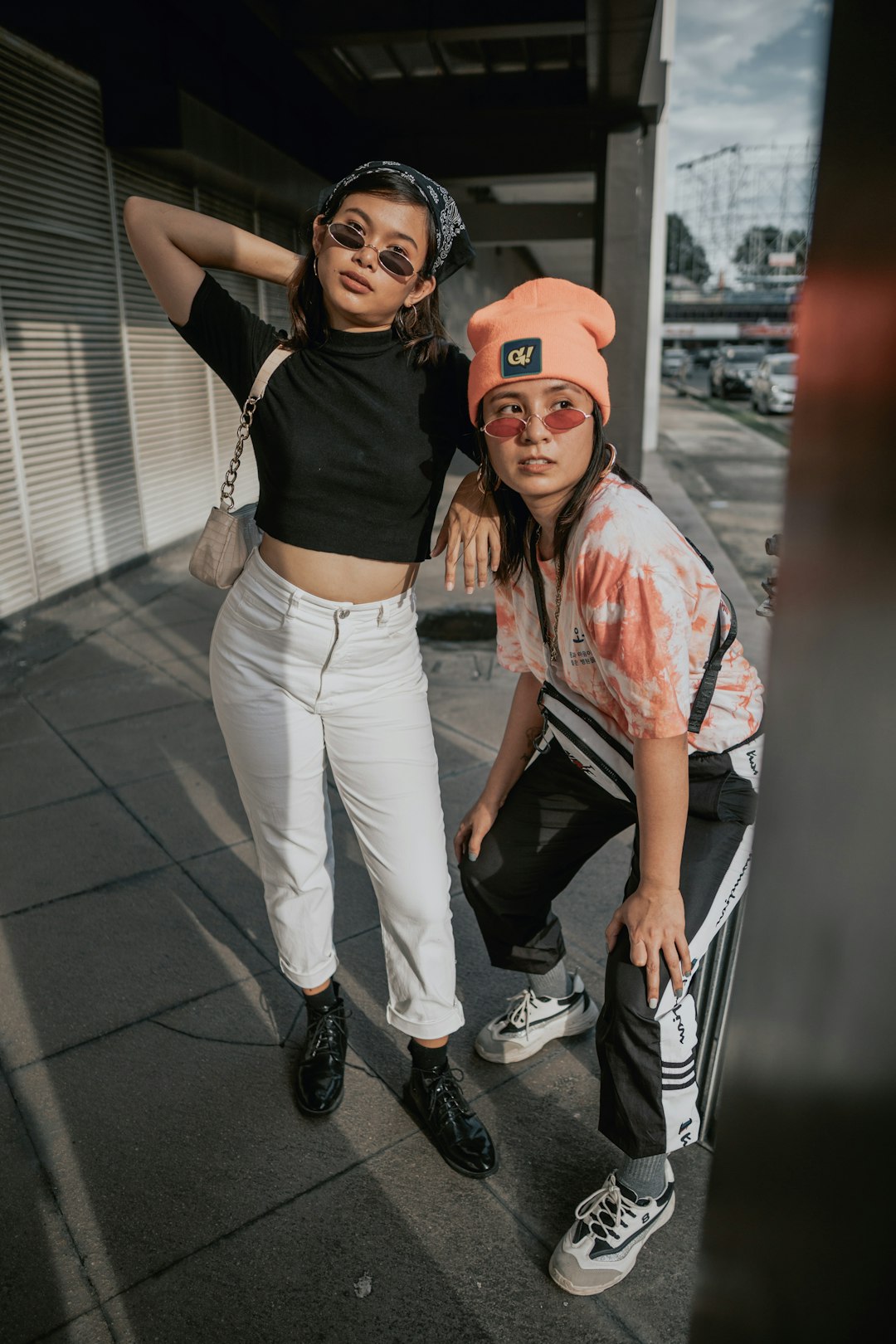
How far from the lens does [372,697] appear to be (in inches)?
85.7

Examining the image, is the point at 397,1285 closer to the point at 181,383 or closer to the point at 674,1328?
the point at 674,1328

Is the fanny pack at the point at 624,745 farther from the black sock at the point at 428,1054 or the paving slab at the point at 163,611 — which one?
the paving slab at the point at 163,611

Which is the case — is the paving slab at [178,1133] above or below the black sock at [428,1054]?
below

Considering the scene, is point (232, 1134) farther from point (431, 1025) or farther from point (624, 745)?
point (624, 745)

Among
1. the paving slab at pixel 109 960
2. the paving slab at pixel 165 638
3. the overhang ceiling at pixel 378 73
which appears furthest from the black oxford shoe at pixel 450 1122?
the overhang ceiling at pixel 378 73

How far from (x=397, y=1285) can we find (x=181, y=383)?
A: 8405 mm

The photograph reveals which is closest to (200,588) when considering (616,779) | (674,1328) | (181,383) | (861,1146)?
(181,383)

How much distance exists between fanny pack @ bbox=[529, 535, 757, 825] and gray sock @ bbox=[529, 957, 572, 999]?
66cm

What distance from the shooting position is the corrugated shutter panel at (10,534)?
6035mm

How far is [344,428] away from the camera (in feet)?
6.77

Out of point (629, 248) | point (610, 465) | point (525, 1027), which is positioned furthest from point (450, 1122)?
point (629, 248)

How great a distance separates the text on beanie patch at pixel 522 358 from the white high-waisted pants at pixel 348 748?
605 millimetres

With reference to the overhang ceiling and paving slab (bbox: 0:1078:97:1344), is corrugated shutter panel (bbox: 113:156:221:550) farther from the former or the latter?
paving slab (bbox: 0:1078:97:1344)

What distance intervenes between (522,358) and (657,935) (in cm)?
115
